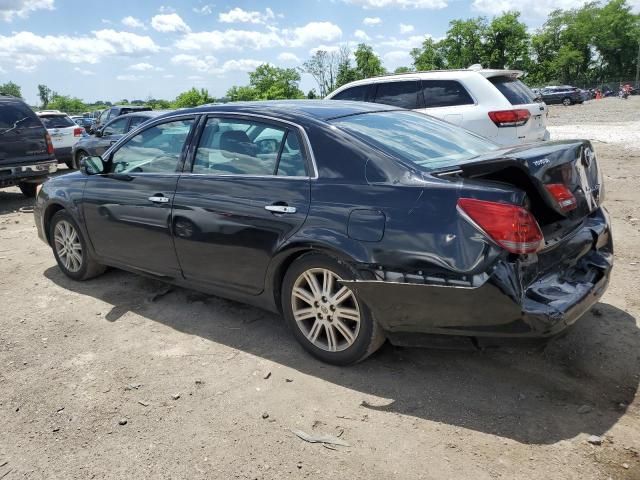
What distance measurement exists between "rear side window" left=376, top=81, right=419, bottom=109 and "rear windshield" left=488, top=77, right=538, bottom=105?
1.13 m

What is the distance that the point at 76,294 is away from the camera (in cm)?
514

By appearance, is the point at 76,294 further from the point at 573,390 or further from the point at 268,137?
the point at 573,390

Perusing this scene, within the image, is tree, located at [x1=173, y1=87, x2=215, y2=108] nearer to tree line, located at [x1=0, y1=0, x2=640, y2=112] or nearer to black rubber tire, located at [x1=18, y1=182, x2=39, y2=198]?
tree line, located at [x1=0, y1=0, x2=640, y2=112]

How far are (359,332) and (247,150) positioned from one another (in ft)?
4.89

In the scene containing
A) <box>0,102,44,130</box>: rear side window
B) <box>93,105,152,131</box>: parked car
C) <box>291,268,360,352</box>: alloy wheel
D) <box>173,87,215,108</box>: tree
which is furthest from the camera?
<box>173,87,215,108</box>: tree

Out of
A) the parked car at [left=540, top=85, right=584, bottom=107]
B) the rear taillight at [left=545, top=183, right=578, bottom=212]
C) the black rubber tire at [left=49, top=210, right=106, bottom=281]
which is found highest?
the rear taillight at [left=545, top=183, right=578, bottom=212]

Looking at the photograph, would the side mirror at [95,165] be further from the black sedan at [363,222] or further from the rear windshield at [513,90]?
the rear windshield at [513,90]

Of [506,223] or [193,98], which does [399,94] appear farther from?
[193,98]

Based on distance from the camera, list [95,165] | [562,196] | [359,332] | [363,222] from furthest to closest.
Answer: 1. [95,165]
2. [359,332]
3. [363,222]
4. [562,196]

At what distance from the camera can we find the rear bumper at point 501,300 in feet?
9.24

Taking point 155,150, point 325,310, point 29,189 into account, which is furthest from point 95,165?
point 29,189

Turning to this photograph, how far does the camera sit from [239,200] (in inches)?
149

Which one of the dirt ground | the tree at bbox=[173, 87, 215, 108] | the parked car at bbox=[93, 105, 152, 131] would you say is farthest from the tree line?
Answer: the dirt ground

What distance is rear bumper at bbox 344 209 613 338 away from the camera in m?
2.82
